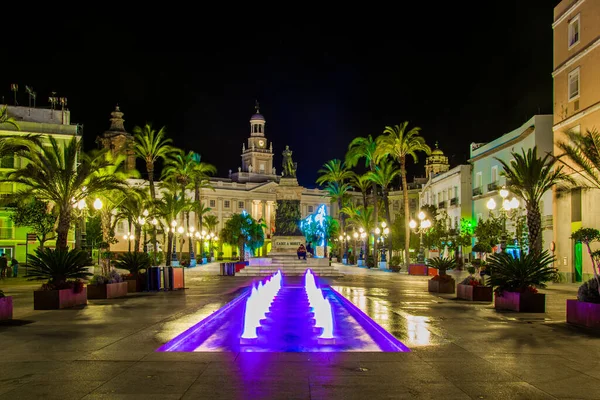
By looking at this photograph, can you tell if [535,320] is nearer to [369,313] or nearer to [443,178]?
[369,313]

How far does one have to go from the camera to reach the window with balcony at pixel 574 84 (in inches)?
1345

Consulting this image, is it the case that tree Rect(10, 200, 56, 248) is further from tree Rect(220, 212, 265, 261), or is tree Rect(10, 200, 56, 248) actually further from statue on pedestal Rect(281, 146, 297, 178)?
tree Rect(220, 212, 265, 261)

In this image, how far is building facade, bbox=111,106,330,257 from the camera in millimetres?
122062

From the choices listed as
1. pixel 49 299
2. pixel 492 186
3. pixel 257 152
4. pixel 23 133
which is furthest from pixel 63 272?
pixel 257 152

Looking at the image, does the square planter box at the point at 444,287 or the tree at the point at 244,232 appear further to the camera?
the tree at the point at 244,232

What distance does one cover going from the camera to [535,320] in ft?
52.9

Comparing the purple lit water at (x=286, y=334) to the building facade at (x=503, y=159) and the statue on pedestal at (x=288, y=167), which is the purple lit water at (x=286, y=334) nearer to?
the building facade at (x=503, y=159)

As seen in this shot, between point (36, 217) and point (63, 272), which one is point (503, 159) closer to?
point (36, 217)

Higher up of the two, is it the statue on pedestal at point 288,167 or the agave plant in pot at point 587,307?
the statue on pedestal at point 288,167

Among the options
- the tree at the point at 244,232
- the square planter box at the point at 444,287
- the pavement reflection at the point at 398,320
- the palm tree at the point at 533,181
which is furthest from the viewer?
the tree at the point at 244,232

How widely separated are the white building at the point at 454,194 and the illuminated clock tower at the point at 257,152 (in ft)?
210

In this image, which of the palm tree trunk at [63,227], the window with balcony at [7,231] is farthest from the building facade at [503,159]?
the window with balcony at [7,231]

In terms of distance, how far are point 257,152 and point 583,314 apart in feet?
408

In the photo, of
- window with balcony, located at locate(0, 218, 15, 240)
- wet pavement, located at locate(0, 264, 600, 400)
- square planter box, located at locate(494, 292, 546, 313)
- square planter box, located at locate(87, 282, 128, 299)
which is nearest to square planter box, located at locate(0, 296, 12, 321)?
wet pavement, located at locate(0, 264, 600, 400)
